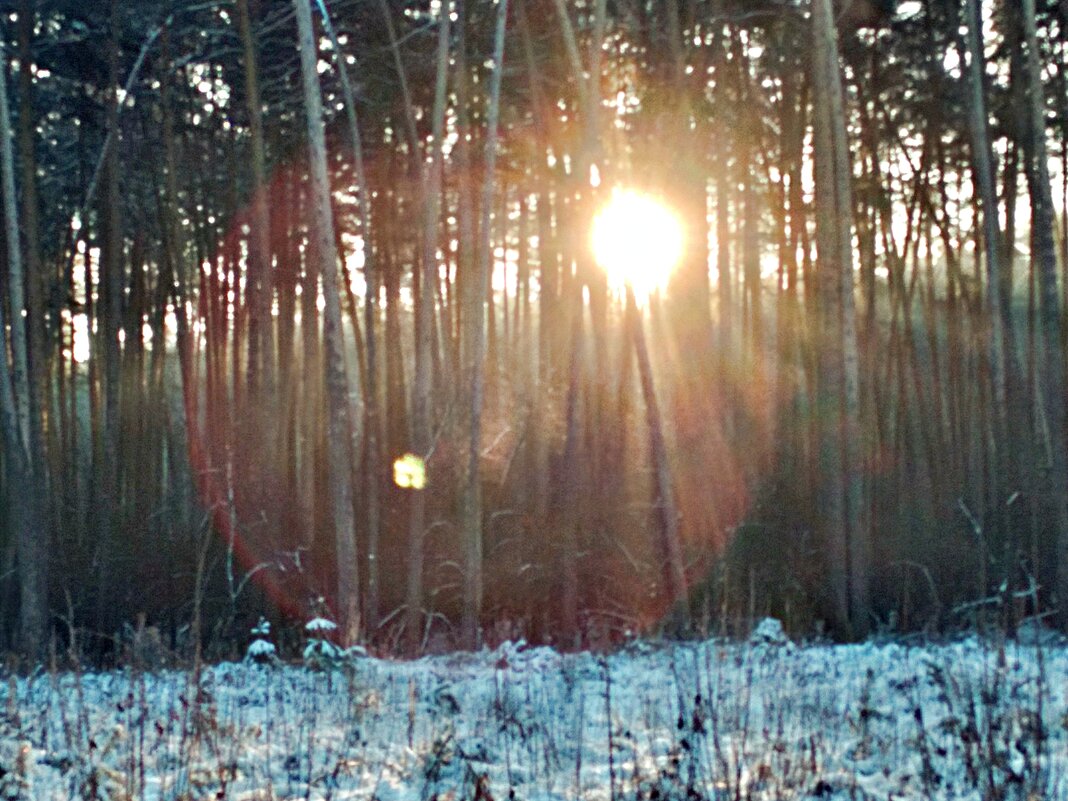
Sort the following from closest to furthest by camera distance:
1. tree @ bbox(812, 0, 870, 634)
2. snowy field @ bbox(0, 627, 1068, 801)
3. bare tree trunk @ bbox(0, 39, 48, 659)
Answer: snowy field @ bbox(0, 627, 1068, 801) < tree @ bbox(812, 0, 870, 634) < bare tree trunk @ bbox(0, 39, 48, 659)

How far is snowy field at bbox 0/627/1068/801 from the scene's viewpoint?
6.53m

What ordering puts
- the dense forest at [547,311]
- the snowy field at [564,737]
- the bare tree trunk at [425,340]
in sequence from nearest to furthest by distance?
the snowy field at [564,737] < the dense forest at [547,311] < the bare tree trunk at [425,340]

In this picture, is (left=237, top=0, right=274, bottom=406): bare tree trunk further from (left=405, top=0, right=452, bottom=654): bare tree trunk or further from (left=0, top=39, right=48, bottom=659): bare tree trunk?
(left=0, top=39, right=48, bottom=659): bare tree trunk

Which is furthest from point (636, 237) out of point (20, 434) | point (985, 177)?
point (20, 434)

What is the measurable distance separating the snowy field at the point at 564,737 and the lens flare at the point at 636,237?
6502 mm

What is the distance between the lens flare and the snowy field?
256 inches

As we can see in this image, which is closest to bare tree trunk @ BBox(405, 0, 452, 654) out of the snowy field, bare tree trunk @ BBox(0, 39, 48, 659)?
bare tree trunk @ BBox(0, 39, 48, 659)

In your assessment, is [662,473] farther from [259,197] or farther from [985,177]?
[259,197]

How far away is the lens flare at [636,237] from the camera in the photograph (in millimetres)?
16312

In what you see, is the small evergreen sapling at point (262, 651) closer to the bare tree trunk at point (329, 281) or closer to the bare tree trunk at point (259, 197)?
the bare tree trunk at point (329, 281)

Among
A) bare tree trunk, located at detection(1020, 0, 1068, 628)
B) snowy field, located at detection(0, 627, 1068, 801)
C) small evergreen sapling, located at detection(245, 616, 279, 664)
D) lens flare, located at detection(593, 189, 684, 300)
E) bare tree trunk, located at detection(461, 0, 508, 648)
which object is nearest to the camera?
snowy field, located at detection(0, 627, 1068, 801)

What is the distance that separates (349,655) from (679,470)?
408 inches

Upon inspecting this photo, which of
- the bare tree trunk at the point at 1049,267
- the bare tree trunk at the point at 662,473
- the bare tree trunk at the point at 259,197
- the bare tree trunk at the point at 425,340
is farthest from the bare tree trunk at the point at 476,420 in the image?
the bare tree trunk at the point at 1049,267

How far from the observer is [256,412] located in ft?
66.9
